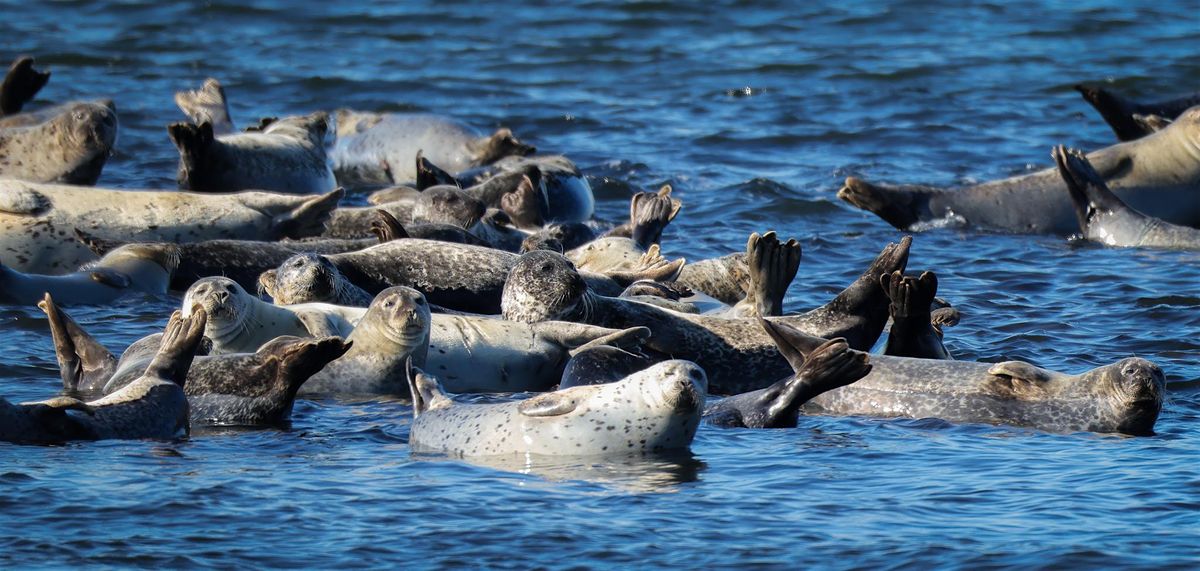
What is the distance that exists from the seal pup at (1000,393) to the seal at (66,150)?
575 centimetres

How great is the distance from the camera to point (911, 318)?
23.7ft

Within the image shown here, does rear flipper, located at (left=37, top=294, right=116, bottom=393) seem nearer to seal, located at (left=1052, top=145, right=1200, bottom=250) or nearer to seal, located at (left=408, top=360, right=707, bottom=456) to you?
seal, located at (left=408, top=360, right=707, bottom=456)

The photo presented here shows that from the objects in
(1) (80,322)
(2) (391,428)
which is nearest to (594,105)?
(1) (80,322)

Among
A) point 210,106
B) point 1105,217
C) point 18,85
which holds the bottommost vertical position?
point 1105,217

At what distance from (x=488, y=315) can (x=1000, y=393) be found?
2.50 m

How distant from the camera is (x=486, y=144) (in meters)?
12.8

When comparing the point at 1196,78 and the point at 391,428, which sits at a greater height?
the point at 1196,78

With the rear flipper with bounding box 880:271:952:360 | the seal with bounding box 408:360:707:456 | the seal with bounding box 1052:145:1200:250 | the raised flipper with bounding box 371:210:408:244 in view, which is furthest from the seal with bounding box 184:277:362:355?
the seal with bounding box 1052:145:1200:250

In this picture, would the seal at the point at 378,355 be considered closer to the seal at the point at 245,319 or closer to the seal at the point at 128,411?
the seal at the point at 245,319

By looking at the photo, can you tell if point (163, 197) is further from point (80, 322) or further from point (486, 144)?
point (486, 144)

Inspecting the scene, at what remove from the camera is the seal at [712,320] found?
748 cm

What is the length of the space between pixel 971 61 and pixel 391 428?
13118 mm

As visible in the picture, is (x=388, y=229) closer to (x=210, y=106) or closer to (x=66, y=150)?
(x=66, y=150)

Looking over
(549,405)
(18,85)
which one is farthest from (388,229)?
(18,85)
